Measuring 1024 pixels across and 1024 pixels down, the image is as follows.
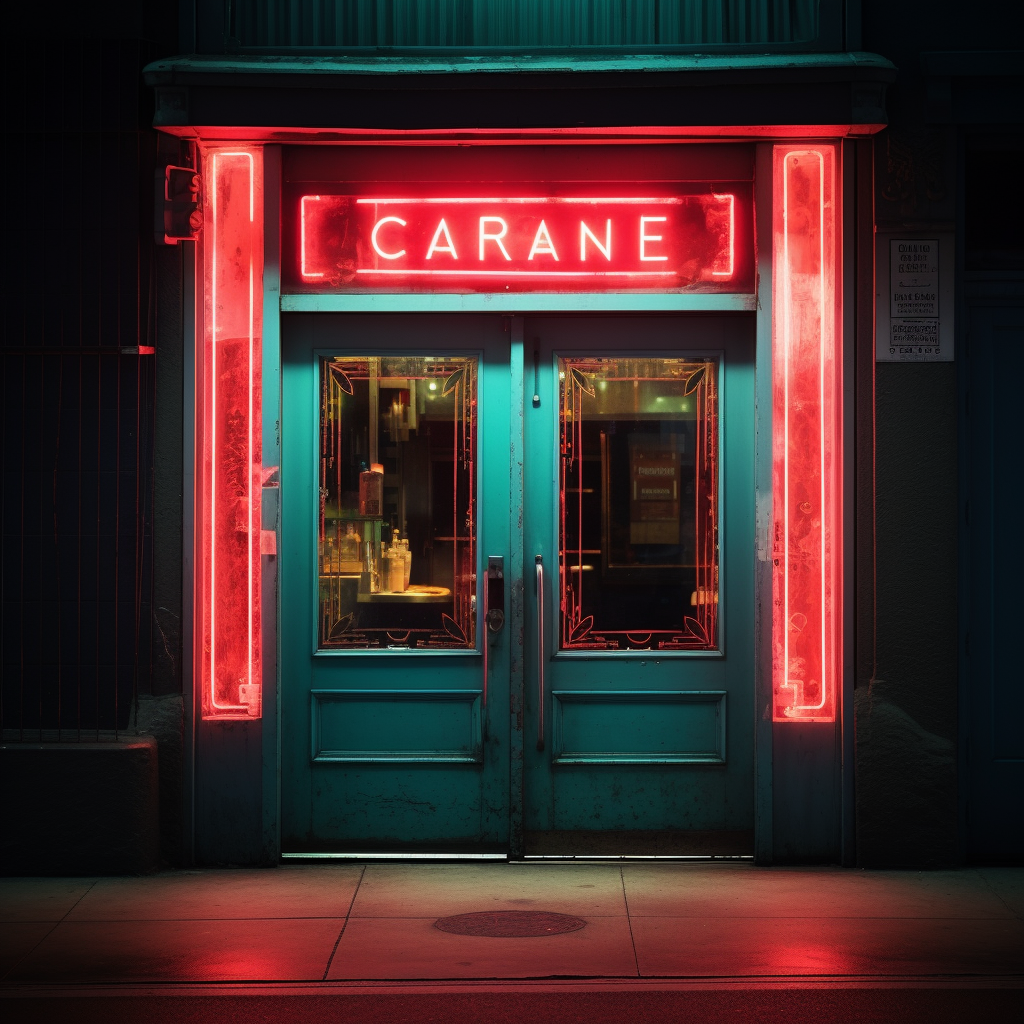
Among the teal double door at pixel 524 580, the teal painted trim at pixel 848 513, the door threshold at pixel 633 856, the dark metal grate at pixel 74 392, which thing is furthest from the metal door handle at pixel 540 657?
the dark metal grate at pixel 74 392

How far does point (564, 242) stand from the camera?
6621 mm

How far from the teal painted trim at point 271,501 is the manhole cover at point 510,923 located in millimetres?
1273

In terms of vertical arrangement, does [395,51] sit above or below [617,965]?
above

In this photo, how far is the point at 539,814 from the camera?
6664 millimetres

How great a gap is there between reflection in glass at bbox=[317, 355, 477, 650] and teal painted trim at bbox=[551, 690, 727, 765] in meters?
0.62

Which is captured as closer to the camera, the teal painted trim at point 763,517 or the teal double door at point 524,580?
the teal painted trim at point 763,517

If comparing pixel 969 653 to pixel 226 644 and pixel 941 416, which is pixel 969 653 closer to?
pixel 941 416

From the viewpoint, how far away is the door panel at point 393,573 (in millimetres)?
6648

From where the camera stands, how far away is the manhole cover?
18.0ft

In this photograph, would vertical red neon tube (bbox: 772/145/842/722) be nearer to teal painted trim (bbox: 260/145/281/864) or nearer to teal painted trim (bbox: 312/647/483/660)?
teal painted trim (bbox: 312/647/483/660)

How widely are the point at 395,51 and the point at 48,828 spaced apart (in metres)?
4.10

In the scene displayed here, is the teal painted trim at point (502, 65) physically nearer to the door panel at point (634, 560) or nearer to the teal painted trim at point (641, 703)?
the door panel at point (634, 560)

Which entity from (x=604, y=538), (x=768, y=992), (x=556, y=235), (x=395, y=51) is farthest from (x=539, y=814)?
(x=395, y=51)

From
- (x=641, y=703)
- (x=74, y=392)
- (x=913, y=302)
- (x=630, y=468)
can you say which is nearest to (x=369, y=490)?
(x=630, y=468)
